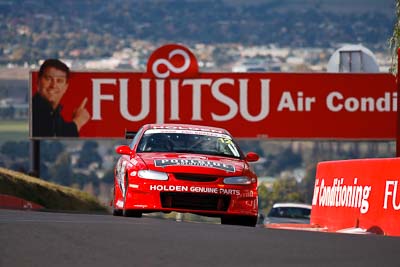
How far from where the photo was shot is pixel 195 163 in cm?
1872

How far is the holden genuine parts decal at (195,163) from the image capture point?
61.2 feet

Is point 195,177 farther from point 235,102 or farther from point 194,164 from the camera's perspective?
point 235,102

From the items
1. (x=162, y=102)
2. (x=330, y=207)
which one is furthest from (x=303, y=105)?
(x=330, y=207)

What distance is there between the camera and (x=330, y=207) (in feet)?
73.7

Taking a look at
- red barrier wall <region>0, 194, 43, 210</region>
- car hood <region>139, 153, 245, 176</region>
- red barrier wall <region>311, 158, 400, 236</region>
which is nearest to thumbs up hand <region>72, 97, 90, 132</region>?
red barrier wall <region>0, 194, 43, 210</region>

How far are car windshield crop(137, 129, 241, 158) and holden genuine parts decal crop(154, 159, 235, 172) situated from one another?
741mm

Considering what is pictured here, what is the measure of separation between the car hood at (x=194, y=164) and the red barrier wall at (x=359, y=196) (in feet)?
5.92

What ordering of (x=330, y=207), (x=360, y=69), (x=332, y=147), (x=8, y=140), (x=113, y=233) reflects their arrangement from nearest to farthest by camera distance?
(x=113, y=233) → (x=330, y=207) → (x=360, y=69) → (x=8, y=140) → (x=332, y=147)

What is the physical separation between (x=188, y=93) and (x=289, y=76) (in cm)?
339

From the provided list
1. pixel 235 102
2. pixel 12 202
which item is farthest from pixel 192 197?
pixel 235 102

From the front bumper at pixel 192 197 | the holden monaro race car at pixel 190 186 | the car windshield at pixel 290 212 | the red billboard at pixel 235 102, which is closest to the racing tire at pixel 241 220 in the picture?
the holden monaro race car at pixel 190 186

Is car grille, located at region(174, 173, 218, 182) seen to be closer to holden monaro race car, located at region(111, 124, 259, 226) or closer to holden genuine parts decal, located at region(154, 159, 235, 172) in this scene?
holden monaro race car, located at region(111, 124, 259, 226)

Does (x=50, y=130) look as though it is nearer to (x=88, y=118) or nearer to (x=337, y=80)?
(x=88, y=118)

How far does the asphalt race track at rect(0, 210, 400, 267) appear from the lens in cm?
1188
